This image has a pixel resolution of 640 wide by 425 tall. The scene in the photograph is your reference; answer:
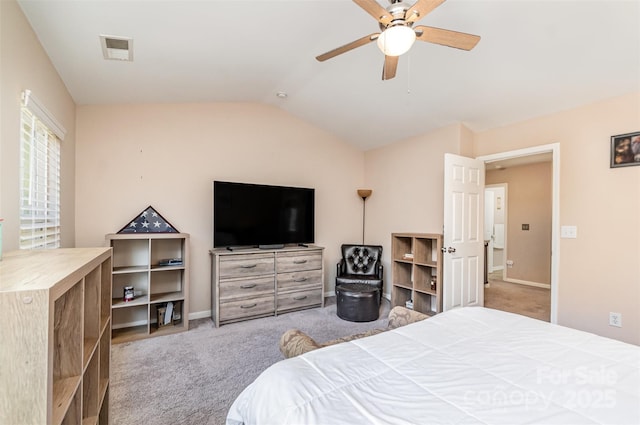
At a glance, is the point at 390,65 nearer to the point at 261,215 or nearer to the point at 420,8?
the point at 420,8

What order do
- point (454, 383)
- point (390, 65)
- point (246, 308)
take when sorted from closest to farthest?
point (454, 383) < point (390, 65) < point (246, 308)

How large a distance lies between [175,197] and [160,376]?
78.4 inches

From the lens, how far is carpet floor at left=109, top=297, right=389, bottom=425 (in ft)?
6.31

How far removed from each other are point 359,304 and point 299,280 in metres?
0.86

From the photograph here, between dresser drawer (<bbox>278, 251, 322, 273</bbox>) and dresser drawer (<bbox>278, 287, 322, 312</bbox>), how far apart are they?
12.4 inches

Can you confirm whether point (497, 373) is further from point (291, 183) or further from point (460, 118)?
point (291, 183)

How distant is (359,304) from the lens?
3543 mm

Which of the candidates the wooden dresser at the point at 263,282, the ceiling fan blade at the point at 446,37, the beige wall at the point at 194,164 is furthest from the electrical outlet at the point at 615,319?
the beige wall at the point at 194,164

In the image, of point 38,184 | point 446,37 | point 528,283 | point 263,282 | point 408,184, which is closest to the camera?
point 446,37

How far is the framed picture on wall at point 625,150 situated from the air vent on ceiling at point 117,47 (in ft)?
13.9

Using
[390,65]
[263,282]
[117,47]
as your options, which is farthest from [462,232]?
[117,47]

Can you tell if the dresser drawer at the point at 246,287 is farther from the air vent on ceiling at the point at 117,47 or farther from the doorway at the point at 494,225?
the doorway at the point at 494,225

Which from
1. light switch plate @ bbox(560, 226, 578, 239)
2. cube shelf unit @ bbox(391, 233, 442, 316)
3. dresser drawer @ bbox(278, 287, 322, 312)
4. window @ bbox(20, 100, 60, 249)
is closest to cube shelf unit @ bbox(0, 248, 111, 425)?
window @ bbox(20, 100, 60, 249)

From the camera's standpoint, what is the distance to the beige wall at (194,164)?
3209mm
